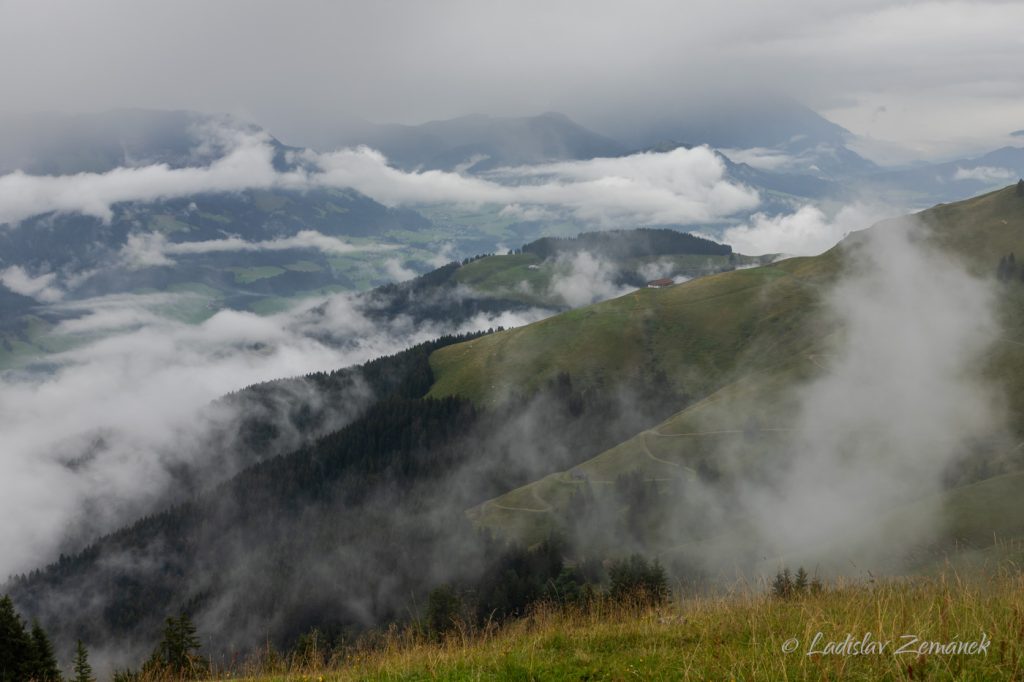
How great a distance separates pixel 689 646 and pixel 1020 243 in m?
243

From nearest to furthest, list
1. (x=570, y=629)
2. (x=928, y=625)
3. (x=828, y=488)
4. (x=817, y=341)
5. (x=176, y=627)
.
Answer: (x=928, y=625) < (x=570, y=629) < (x=176, y=627) < (x=828, y=488) < (x=817, y=341)

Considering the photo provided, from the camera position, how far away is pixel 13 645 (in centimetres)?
3519

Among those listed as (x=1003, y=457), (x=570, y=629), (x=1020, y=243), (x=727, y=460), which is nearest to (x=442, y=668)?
(x=570, y=629)

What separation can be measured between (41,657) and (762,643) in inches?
1739

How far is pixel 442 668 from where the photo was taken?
11211mm

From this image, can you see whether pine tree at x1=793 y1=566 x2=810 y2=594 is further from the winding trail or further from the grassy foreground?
the winding trail

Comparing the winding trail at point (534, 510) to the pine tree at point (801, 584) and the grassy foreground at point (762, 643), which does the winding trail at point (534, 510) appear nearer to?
the pine tree at point (801, 584)

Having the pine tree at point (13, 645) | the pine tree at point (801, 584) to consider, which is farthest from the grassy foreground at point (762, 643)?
the pine tree at point (13, 645)

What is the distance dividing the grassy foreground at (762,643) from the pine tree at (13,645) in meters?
31.2

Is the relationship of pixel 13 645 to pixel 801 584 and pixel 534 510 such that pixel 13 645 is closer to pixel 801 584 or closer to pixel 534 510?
pixel 801 584

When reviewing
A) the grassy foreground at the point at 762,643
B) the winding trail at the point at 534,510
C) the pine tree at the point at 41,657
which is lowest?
the winding trail at the point at 534,510

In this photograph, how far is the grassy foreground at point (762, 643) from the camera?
841cm

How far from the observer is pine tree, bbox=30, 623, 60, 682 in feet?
114

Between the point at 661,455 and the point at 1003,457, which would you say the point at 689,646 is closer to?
the point at 1003,457
